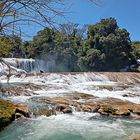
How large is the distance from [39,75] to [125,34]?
16899 mm

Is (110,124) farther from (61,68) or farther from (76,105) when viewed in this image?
(61,68)

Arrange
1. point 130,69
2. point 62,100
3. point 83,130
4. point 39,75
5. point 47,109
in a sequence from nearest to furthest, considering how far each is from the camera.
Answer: point 83,130 → point 47,109 → point 62,100 → point 39,75 → point 130,69

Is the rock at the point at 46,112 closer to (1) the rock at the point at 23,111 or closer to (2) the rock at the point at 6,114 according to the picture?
(1) the rock at the point at 23,111

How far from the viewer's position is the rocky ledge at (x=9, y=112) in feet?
35.9

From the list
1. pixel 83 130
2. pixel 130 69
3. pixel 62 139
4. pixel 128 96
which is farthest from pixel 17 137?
pixel 130 69

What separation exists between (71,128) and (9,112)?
7.96 ft

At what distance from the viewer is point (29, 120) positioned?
476 inches

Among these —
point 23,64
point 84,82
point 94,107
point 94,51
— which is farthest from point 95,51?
point 94,107

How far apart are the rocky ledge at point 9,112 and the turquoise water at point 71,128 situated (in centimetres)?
24

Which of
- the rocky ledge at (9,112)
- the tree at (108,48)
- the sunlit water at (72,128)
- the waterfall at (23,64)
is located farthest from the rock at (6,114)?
the tree at (108,48)

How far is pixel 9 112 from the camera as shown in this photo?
11758 mm

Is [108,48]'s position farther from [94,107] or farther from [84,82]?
[94,107]

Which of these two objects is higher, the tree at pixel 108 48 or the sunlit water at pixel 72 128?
the tree at pixel 108 48

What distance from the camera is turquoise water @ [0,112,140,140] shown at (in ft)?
32.1
